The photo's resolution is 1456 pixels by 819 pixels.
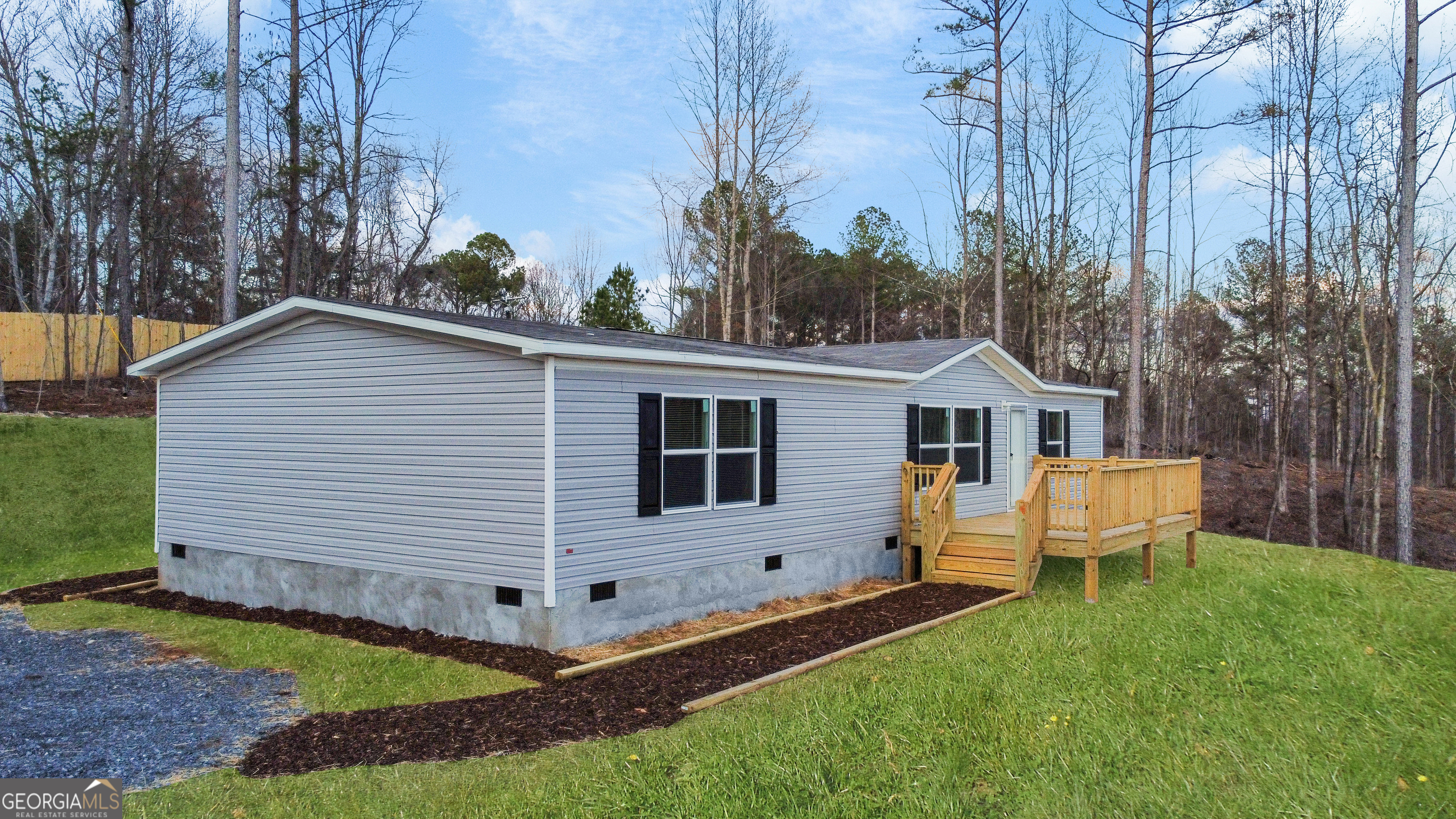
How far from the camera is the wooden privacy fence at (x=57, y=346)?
2058cm

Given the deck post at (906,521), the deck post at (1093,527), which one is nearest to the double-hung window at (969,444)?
the deck post at (906,521)

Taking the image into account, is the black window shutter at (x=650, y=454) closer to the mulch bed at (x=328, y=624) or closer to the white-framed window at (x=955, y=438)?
the mulch bed at (x=328, y=624)

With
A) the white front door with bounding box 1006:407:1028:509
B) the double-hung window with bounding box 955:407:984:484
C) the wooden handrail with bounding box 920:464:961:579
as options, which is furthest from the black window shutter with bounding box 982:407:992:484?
the wooden handrail with bounding box 920:464:961:579

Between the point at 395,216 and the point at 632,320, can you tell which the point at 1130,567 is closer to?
the point at 632,320

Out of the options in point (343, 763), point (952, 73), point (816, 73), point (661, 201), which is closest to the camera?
point (343, 763)

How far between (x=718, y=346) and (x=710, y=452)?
1.91m

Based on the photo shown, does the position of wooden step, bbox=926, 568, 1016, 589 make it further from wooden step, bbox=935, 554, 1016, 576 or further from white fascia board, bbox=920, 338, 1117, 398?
white fascia board, bbox=920, 338, 1117, 398

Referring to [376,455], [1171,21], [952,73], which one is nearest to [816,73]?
[952,73]

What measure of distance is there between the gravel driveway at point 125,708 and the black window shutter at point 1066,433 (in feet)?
41.2

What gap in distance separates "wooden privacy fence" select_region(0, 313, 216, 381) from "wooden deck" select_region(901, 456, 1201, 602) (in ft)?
60.3

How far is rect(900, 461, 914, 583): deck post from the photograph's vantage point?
11375 mm

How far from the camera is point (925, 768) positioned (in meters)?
4.54

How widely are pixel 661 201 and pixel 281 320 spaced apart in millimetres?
17376

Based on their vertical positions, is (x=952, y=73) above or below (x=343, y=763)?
above
